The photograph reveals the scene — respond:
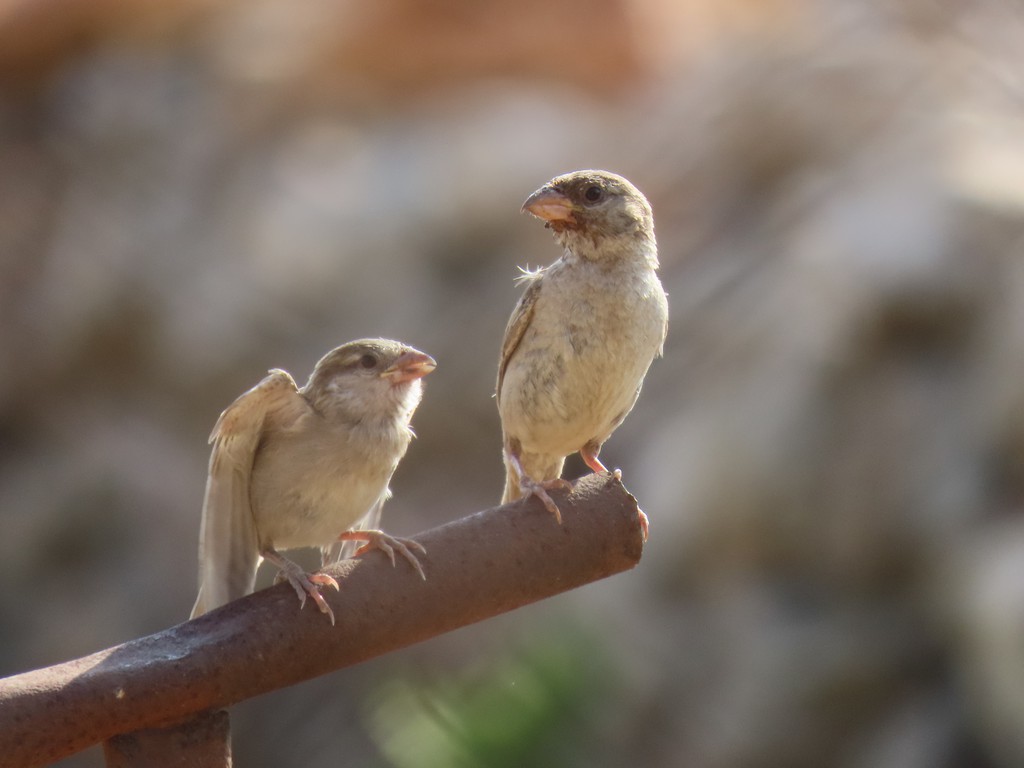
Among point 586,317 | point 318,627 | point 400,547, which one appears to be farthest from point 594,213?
point 318,627

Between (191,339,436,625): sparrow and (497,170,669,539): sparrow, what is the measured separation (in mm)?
365

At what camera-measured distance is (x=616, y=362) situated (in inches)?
150

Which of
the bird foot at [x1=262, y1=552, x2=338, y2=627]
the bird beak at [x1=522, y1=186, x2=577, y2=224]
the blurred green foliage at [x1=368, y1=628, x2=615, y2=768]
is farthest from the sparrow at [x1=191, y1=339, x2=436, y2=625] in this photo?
the bird foot at [x1=262, y1=552, x2=338, y2=627]

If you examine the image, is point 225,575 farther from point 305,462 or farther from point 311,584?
point 311,584

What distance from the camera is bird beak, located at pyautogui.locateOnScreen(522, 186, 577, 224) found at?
12.1 ft

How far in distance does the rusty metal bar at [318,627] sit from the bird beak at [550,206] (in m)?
0.88

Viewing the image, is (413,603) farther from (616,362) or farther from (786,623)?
(786,623)

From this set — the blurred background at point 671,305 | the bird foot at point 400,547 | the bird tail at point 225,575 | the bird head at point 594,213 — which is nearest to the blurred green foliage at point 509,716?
the bird tail at point 225,575

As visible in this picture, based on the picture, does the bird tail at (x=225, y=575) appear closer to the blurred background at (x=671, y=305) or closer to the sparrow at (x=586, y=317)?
the sparrow at (x=586, y=317)

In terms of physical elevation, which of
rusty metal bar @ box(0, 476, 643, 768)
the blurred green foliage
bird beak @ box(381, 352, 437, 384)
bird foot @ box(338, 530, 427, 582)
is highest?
bird beak @ box(381, 352, 437, 384)

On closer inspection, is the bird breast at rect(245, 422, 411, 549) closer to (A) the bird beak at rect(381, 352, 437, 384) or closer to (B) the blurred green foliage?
(A) the bird beak at rect(381, 352, 437, 384)

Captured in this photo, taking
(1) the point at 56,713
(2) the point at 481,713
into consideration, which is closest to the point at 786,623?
(2) the point at 481,713

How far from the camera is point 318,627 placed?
2604 millimetres

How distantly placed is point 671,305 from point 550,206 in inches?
253
